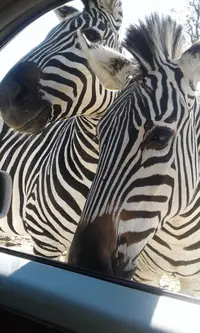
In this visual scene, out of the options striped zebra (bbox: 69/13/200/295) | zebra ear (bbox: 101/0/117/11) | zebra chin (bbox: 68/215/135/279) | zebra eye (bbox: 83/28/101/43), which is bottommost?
zebra chin (bbox: 68/215/135/279)

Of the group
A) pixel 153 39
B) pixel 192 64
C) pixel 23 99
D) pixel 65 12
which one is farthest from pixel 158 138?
pixel 65 12

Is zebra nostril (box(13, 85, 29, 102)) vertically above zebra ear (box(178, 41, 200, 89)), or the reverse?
zebra ear (box(178, 41, 200, 89))

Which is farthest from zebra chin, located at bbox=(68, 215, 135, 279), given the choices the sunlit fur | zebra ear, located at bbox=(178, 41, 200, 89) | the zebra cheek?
the sunlit fur

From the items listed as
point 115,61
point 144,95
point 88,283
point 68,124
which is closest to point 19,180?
point 68,124

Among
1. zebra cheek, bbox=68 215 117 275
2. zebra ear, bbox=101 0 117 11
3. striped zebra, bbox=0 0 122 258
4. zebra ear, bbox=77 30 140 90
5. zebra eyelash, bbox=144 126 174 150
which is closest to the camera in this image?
zebra cheek, bbox=68 215 117 275

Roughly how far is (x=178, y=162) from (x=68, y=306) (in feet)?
3.36

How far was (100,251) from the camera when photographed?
Answer: 1.78 metres

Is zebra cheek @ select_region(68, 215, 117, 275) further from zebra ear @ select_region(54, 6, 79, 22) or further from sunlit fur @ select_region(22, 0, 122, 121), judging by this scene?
zebra ear @ select_region(54, 6, 79, 22)

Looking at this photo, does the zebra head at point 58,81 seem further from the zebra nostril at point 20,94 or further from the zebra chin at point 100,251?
the zebra chin at point 100,251

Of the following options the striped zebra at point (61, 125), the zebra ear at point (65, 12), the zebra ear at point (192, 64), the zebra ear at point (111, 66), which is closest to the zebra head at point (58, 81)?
the striped zebra at point (61, 125)

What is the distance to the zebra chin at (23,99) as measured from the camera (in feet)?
9.39

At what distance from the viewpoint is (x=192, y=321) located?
0.98 m

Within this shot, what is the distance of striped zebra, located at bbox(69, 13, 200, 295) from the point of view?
1.85 metres

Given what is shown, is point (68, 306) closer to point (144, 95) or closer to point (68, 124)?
point (144, 95)
